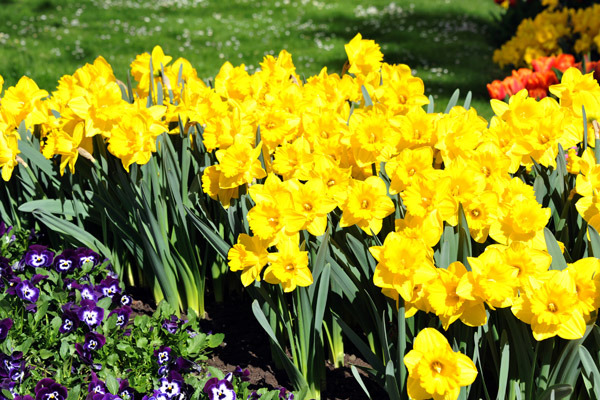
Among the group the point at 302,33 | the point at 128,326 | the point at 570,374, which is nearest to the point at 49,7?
the point at 302,33

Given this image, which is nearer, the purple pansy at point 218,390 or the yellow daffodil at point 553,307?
the yellow daffodil at point 553,307

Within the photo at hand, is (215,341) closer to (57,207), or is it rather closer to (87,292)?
(87,292)

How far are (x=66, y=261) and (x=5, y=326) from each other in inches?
14.0

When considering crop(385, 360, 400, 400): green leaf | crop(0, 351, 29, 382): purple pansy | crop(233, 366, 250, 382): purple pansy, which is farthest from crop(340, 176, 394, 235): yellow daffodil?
crop(0, 351, 29, 382): purple pansy

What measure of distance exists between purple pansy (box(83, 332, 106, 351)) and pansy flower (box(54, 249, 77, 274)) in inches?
15.6

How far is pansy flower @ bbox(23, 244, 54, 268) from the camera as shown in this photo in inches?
94.0

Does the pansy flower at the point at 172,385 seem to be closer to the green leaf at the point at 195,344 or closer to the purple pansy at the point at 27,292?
the green leaf at the point at 195,344

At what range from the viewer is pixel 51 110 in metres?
2.47

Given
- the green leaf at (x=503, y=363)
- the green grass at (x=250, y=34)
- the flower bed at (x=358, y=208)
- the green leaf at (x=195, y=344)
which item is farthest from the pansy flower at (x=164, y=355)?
the green grass at (x=250, y=34)

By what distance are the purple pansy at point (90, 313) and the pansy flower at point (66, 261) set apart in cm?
24

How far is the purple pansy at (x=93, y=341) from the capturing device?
2041mm

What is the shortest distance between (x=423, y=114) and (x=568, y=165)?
0.46m

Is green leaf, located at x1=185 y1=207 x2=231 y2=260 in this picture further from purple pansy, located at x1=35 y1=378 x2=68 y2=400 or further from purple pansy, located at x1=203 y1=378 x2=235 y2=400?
purple pansy, located at x1=35 y1=378 x2=68 y2=400

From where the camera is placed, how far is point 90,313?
215 centimetres
